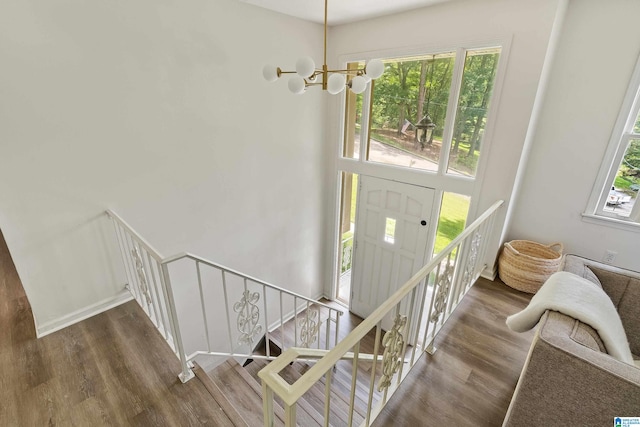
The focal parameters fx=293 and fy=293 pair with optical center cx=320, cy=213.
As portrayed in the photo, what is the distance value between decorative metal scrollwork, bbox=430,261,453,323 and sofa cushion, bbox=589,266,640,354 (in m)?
0.86

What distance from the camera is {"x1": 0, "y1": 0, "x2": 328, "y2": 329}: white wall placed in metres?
1.90

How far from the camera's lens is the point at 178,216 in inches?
107

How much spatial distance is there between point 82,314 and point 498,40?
13.5 feet

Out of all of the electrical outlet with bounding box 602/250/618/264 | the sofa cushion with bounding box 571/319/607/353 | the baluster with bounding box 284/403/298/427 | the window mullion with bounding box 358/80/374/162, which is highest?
the window mullion with bounding box 358/80/374/162

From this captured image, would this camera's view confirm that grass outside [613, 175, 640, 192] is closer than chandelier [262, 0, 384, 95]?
No

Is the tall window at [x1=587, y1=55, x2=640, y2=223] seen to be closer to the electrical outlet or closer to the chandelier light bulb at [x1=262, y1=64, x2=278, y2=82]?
the electrical outlet

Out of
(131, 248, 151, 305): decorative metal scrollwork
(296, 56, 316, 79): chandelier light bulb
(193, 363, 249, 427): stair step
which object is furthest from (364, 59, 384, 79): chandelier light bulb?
(193, 363, 249, 427): stair step

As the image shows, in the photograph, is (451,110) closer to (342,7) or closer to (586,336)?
(342,7)

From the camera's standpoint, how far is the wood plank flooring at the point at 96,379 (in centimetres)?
166

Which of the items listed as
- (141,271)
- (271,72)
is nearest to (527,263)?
(271,72)

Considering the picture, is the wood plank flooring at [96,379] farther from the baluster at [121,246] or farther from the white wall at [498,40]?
the white wall at [498,40]

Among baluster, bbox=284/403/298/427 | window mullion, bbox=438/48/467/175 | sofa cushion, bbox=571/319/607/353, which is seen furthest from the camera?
window mullion, bbox=438/48/467/175

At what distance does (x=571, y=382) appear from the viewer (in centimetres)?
110

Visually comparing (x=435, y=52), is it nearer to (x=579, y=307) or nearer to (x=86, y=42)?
(x=579, y=307)
